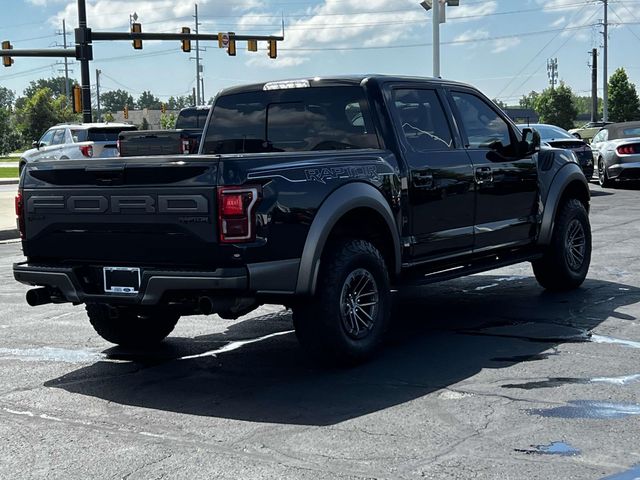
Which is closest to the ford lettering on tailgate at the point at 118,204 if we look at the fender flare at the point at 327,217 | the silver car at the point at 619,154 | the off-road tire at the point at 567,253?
the fender flare at the point at 327,217

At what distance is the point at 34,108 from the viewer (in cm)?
8506

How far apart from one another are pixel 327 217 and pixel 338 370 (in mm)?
1047

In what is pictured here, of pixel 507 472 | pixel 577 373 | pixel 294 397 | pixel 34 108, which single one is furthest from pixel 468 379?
pixel 34 108

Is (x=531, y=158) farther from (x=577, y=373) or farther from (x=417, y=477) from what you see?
(x=417, y=477)

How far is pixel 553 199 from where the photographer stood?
8820mm

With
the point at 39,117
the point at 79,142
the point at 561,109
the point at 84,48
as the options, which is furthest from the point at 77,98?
the point at 561,109

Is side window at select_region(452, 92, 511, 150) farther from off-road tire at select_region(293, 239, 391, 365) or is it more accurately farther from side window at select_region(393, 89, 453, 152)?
off-road tire at select_region(293, 239, 391, 365)

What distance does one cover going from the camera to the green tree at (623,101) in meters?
85.4

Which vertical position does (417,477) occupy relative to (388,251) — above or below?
below

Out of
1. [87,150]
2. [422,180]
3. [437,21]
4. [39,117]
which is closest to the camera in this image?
[422,180]

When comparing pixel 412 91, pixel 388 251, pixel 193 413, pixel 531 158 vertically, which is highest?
pixel 412 91

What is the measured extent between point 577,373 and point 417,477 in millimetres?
2179

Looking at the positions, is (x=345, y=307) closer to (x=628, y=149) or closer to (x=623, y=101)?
(x=628, y=149)

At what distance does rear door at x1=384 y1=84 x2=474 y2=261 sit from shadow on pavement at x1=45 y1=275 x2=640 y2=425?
747 mm
